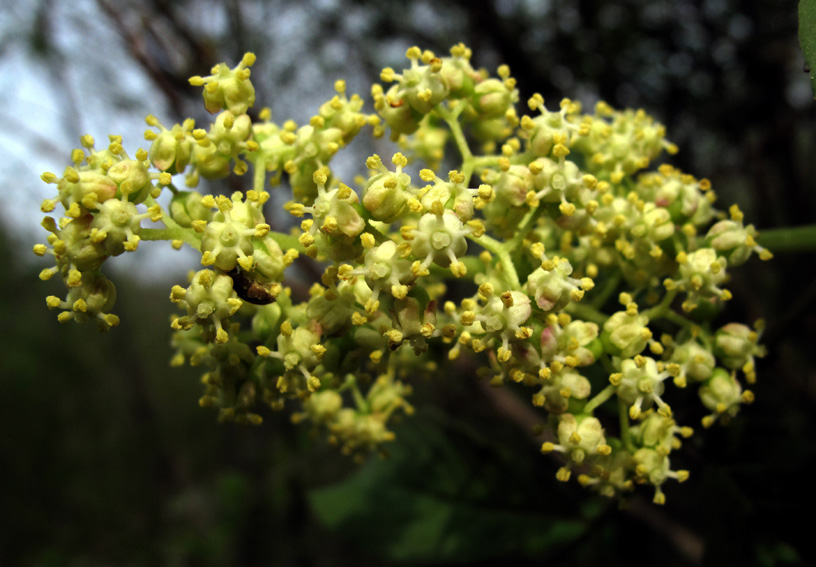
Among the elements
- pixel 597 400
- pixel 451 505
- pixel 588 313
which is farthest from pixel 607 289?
pixel 451 505

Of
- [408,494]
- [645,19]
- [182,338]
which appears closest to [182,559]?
[408,494]

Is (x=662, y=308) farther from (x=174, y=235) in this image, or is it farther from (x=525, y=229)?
(x=174, y=235)

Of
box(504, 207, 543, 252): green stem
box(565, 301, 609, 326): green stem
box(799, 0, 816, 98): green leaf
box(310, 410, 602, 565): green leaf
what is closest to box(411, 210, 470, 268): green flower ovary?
box(504, 207, 543, 252): green stem

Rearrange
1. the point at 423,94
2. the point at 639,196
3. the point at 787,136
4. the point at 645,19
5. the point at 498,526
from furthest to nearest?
the point at 645,19 → the point at 787,136 → the point at 498,526 → the point at 639,196 → the point at 423,94

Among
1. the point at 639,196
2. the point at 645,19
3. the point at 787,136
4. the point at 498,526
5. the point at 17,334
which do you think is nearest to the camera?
the point at 639,196

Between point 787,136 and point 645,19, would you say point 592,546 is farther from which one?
point 645,19

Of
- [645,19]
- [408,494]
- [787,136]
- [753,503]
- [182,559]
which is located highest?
[645,19]

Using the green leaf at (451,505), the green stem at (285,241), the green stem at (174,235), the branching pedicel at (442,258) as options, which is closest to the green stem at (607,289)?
the branching pedicel at (442,258)
